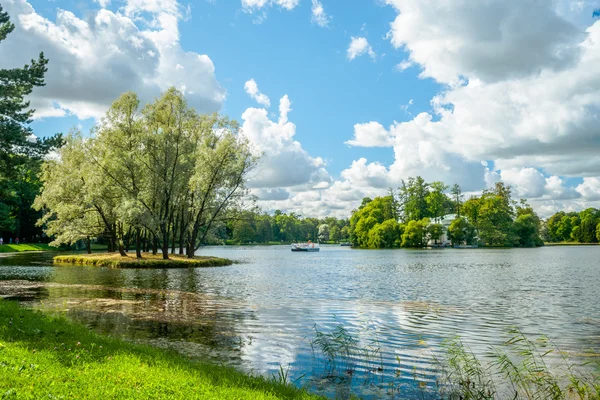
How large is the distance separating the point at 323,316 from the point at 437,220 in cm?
13178

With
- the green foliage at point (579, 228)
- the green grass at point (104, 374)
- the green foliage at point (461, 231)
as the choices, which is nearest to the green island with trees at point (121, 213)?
the green grass at point (104, 374)

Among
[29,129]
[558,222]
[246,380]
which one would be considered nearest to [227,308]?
[246,380]

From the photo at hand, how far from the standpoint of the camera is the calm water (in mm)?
11883

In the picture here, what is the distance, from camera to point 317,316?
63.2ft

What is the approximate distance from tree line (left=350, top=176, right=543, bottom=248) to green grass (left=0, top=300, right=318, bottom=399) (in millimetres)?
121796

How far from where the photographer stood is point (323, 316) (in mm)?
19281

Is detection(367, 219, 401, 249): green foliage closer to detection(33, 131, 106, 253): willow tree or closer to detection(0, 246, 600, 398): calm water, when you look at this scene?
detection(33, 131, 106, 253): willow tree

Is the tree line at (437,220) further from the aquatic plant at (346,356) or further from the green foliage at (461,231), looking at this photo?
the aquatic plant at (346,356)

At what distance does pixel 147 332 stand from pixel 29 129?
60.6 ft

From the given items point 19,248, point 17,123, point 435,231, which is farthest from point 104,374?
point 435,231

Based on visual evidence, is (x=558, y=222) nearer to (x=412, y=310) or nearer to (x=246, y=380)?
(x=412, y=310)

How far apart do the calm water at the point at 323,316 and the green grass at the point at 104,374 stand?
1.97 meters

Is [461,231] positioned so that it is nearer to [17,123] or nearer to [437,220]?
[437,220]

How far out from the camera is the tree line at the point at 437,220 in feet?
419
